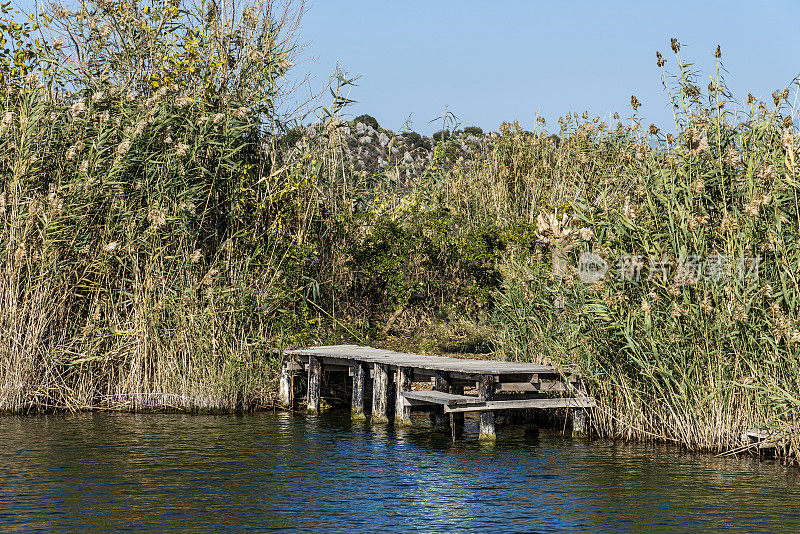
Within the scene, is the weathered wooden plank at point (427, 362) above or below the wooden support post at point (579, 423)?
above

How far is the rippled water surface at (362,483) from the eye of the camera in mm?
8250

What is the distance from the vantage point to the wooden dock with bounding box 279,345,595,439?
11984 mm

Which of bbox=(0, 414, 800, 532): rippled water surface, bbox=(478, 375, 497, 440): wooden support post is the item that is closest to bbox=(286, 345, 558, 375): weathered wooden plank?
bbox=(478, 375, 497, 440): wooden support post

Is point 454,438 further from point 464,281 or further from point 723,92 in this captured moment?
point 464,281

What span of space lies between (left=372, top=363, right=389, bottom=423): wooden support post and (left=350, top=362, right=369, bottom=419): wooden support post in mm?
334

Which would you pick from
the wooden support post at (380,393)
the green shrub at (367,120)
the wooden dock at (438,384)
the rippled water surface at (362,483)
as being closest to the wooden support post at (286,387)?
the wooden dock at (438,384)

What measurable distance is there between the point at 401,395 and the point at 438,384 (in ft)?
2.26

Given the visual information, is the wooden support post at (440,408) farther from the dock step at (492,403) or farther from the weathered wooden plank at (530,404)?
the weathered wooden plank at (530,404)

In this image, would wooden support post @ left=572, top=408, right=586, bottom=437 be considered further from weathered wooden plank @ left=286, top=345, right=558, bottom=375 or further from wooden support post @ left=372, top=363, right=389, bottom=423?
wooden support post @ left=372, top=363, right=389, bottom=423

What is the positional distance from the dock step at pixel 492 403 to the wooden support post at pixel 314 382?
8.65 feet

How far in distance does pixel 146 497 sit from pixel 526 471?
3654 mm

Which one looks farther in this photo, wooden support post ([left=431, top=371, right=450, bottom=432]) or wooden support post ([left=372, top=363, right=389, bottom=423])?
wooden support post ([left=372, top=363, right=389, bottom=423])

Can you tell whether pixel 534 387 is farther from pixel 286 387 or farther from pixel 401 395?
pixel 286 387

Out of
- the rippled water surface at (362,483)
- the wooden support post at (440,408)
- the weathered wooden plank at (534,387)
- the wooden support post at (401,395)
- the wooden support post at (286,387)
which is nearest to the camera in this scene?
the rippled water surface at (362,483)
